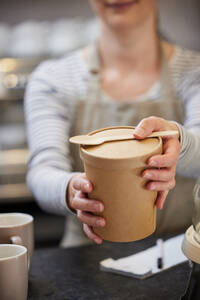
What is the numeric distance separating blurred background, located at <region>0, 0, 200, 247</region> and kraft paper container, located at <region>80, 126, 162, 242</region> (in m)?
1.65

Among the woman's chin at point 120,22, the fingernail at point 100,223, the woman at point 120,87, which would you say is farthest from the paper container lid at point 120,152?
the woman's chin at point 120,22

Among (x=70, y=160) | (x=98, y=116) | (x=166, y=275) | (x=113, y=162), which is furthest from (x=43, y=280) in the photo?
(x=98, y=116)

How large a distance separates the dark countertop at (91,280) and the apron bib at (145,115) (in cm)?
36

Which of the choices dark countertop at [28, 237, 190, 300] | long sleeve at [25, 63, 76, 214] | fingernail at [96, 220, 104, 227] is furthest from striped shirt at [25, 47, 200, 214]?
fingernail at [96, 220, 104, 227]

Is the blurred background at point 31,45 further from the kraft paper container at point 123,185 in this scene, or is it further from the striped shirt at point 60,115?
the kraft paper container at point 123,185

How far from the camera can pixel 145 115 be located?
1.56m

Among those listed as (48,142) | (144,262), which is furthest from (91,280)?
(48,142)

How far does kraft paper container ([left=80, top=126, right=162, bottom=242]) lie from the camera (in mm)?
845

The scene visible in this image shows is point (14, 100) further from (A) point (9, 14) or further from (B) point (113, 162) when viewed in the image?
(B) point (113, 162)

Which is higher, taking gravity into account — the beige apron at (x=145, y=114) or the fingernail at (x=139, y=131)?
the fingernail at (x=139, y=131)

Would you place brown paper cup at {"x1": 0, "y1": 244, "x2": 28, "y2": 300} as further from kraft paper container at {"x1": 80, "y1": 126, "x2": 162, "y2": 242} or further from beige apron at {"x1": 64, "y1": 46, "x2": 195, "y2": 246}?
beige apron at {"x1": 64, "y1": 46, "x2": 195, "y2": 246}

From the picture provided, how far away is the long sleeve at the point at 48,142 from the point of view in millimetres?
1243

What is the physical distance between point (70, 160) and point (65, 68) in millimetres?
334

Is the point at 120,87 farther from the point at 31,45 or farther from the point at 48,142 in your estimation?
the point at 31,45
